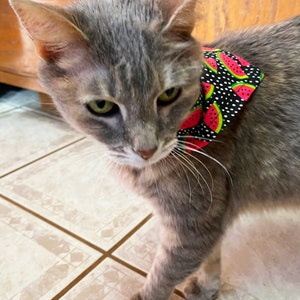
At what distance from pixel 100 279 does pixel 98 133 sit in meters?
0.42

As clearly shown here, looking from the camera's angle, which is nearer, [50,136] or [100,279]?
[100,279]

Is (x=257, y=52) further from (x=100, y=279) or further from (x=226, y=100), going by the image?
(x=100, y=279)

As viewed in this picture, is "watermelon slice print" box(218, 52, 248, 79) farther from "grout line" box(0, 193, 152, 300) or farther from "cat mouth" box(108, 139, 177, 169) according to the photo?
"grout line" box(0, 193, 152, 300)

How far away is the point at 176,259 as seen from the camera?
75 centimetres

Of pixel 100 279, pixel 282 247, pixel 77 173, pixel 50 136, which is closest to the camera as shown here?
pixel 100 279

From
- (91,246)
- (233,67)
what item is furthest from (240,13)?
(91,246)

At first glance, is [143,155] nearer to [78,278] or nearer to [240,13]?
[78,278]

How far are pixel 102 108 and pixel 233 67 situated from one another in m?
0.29

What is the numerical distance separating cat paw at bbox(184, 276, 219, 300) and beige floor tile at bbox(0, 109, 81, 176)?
2.46 ft

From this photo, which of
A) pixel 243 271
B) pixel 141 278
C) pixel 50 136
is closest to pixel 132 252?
pixel 141 278

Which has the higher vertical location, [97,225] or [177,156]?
[177,156]

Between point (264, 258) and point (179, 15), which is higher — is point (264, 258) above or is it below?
below

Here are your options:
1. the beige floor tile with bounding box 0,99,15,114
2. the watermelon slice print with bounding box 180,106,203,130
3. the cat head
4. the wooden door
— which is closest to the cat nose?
the cat head

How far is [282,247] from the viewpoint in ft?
3.24
